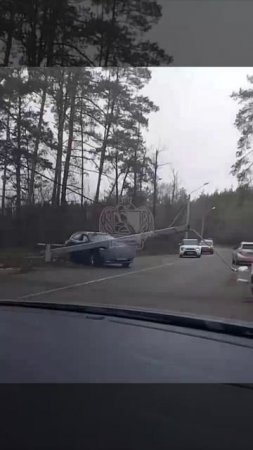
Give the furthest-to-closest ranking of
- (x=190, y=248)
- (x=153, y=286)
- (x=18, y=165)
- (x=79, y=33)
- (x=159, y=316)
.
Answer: (x=18, y=165) → (x=190, y=248) → (x=153, y=286) → (x=159, y=316) → (x=79, y=33)

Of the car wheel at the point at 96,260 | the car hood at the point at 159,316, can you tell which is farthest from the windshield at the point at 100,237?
the car hood at the point at 159,316

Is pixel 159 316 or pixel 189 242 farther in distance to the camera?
pixel 189 242

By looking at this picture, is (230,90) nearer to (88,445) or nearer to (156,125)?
(156,125)

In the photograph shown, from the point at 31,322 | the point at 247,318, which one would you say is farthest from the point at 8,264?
the point at 247,318

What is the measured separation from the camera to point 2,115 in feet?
12.6

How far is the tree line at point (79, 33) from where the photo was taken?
10.1ft

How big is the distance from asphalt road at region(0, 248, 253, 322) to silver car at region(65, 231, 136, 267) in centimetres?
6

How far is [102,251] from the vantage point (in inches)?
155

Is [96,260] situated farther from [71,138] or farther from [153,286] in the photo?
[71,138]

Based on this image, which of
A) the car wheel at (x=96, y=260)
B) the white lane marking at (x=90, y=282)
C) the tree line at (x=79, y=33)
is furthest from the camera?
the car wheel at (x=96, y=260)

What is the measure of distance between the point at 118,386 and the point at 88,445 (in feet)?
1.74

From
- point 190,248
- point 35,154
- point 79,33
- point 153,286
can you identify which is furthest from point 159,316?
point 79,33

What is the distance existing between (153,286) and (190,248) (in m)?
0.39

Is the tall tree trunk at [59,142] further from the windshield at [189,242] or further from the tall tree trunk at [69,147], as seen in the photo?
the windshield at [189,242]
